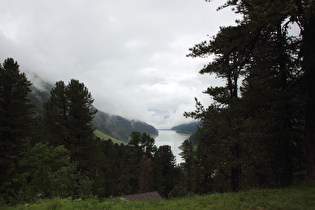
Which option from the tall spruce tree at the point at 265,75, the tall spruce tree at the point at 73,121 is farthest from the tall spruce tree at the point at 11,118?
the tall spruce tree at the point at 265,75

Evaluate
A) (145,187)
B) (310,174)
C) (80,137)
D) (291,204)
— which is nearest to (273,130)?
(310,174)

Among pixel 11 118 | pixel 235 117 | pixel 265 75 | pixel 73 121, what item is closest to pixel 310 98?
pixel 265 75

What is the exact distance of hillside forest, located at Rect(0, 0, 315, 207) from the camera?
279 inches

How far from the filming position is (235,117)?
10.0 meters

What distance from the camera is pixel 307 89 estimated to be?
24.3 feet

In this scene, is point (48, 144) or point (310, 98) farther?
point (48, 144)

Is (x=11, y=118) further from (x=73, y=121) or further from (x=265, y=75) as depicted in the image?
(x=265, y=75)

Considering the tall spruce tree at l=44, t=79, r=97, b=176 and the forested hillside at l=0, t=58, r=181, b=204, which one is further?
the tall spruce tree at l=44, t=79, r=97, b=176

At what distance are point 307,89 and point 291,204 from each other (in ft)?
17.2

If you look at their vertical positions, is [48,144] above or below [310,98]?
below

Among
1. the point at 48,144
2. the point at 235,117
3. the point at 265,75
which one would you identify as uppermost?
the point at 265,75

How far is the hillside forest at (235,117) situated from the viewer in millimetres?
7086

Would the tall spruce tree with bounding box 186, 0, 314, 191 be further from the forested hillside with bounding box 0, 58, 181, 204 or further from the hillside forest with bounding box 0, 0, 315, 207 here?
the forested hillside with bounding box 0, 58, 181, 204

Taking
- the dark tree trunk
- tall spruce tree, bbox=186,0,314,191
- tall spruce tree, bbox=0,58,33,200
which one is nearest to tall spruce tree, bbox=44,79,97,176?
tall spruce tree, bbox=0,58,33,200
